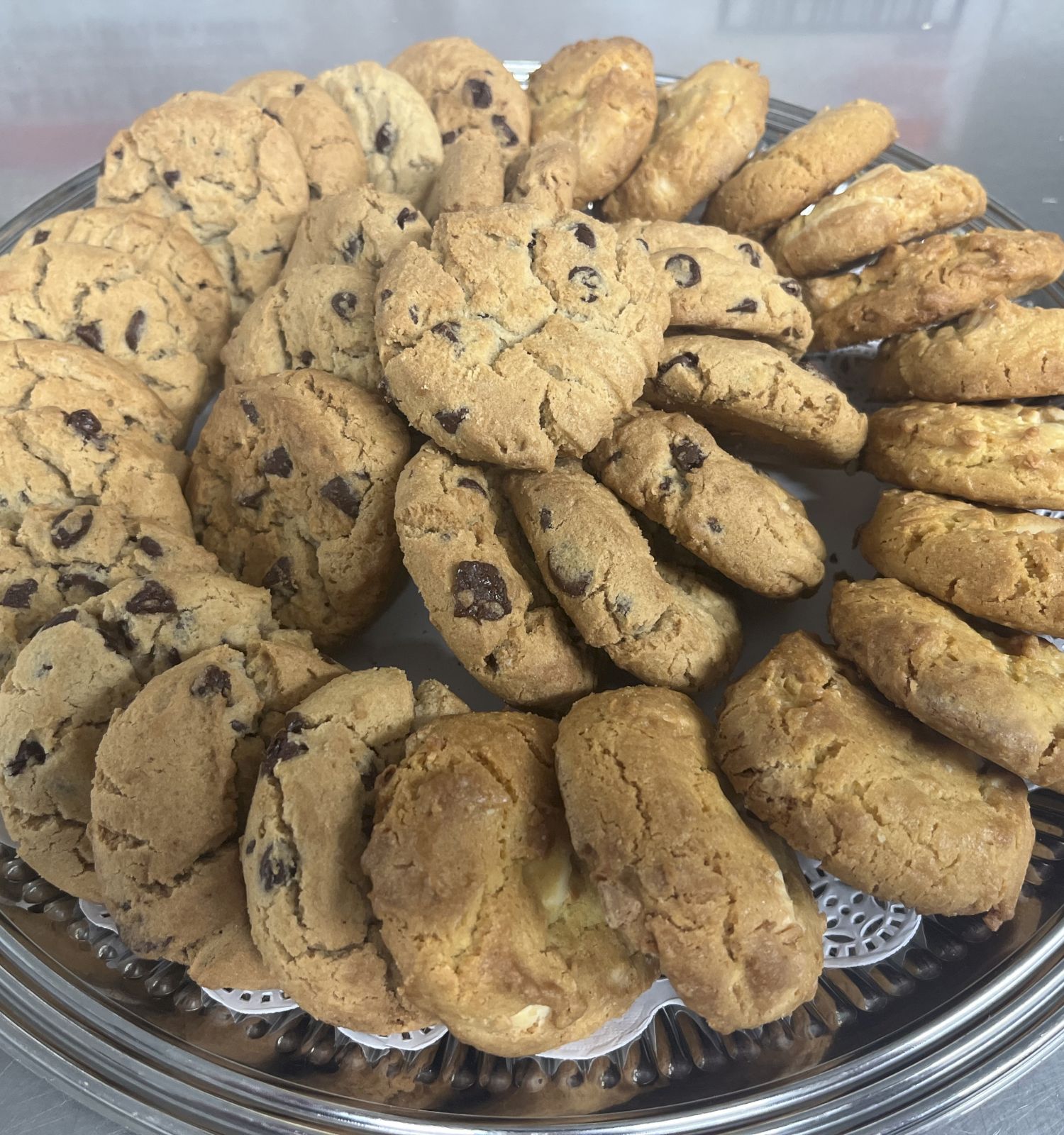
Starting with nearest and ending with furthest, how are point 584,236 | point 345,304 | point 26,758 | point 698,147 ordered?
point 26,758 < point 584,236 < point 345,304 < point 698,147

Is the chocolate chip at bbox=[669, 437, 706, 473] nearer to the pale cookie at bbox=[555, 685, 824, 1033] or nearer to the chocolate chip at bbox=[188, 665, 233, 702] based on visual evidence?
the pale cookie at bbox=[555, 685, 824, 1033]

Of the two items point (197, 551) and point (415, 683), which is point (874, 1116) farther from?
point (197, 551)

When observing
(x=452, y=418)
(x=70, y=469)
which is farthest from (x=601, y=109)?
(x=70, y=469)

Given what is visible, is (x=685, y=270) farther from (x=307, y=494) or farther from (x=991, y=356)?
(x=307, y=494)

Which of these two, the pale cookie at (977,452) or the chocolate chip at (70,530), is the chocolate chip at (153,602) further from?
the pale cookie at (977,452)

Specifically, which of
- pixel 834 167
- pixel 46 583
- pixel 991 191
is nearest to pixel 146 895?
pixel 46 583

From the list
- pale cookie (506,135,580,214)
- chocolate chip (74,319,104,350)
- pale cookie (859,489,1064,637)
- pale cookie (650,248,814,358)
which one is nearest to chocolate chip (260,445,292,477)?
chocolate chip (74,319,104,350)
